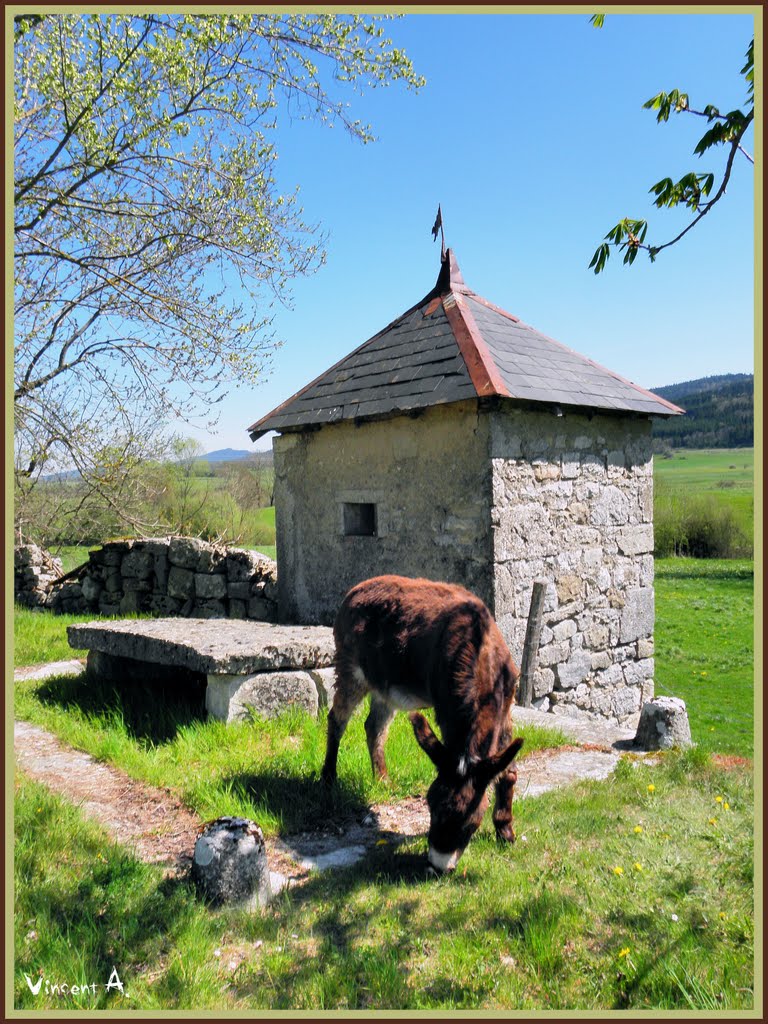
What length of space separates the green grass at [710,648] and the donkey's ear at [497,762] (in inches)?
133

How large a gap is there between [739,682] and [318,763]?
12137 millimetres

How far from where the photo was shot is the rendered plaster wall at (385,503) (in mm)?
6660

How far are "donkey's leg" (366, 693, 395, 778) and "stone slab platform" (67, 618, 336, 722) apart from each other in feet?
4.27

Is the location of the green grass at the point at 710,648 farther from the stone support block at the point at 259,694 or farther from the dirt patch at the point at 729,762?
the stone support block at the point at 259,694

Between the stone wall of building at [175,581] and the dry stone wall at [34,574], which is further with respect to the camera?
the dry stone wall at [34,574]

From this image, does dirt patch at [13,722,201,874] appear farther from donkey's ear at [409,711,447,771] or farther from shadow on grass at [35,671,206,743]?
donkey's ear at [409,711,447,771]

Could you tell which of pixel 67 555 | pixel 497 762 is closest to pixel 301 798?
pixel 497 762

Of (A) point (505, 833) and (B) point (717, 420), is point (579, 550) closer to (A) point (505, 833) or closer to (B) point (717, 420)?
(A) point (505, 833)

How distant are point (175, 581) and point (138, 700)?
12.9 ft

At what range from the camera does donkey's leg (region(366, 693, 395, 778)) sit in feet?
15.1

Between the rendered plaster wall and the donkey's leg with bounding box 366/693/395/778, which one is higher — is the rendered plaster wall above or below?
above

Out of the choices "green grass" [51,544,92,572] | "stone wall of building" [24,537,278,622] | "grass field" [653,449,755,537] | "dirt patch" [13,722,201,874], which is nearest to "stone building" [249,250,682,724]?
"stone wall of building" [24,537,278,622]

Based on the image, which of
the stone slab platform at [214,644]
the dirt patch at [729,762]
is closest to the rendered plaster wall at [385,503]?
the stone slab platform at [214,644]

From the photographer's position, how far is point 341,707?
14.9 ft
